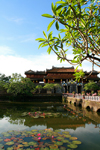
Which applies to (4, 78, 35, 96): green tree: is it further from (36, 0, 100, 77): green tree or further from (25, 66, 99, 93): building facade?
(36, 0, 100, 77): green tree

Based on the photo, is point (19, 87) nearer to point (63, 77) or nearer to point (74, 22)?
point (63, 77)

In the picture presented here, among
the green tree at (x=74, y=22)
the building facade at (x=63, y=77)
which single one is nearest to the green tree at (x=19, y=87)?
the building facade at (x=63, y=77)

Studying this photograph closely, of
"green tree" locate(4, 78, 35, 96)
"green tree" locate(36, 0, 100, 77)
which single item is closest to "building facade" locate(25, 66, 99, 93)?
"green tree" locate(4, 78, 35, 96)

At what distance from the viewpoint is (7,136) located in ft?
19.1

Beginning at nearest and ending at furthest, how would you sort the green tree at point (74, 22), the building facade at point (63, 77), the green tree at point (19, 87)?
the green tree at point (74, 22) < the green tree at point (19, 87) < the building facade at point (63, 77)

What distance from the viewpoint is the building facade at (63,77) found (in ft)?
124

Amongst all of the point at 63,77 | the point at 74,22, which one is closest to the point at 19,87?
the point at 63,77

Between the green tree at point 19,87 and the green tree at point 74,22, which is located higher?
the green tree at point 74,22

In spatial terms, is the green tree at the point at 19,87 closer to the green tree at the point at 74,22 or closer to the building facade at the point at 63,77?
the building facade at the point at 63,77

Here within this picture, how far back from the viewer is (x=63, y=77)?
3944 centimetres

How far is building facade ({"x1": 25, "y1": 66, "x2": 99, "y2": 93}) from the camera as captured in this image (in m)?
37.8

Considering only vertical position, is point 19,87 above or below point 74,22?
below

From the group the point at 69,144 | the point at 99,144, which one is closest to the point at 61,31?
the point at 69,144

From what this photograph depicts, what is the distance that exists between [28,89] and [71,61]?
2456 cm
